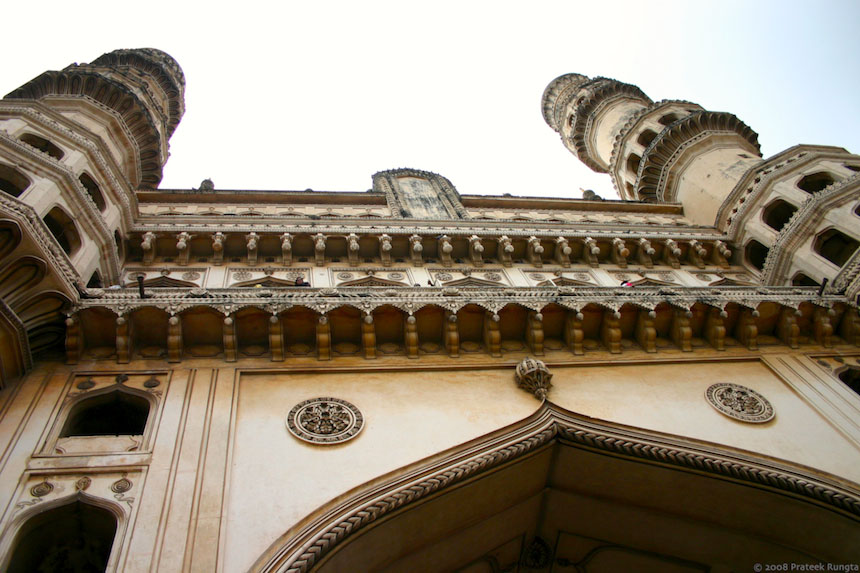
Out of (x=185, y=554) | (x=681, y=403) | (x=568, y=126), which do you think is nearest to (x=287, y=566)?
(x=185, y=554)

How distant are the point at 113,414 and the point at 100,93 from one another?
11.9 metres

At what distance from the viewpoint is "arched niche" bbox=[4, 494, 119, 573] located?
23.1ft

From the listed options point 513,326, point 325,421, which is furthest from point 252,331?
point 513,326

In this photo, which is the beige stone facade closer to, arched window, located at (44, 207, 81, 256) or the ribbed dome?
arched window, located at (44, 207, 81, 256)

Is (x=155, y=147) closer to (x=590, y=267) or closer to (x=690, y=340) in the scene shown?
(x=590, y=267)

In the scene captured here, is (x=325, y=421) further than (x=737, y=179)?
No

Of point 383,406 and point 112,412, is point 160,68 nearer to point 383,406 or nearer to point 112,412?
point 112,412

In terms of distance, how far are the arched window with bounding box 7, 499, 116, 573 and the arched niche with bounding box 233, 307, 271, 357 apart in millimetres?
3216

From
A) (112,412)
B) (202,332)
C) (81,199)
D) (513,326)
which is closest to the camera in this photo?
(112,412)

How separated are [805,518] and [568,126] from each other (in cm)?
2791

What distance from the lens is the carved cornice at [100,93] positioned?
17.4 meters

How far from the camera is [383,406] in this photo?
9.45 metres

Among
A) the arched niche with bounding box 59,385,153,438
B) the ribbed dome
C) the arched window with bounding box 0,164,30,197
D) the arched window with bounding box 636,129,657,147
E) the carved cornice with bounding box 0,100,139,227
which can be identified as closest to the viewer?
the arched niche with bounding box 59,385,153,438

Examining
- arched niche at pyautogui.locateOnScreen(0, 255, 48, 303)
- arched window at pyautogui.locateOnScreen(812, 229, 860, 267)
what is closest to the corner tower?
arched window at pyautogui.locateOnScreen(812, 229, 860, 267)
